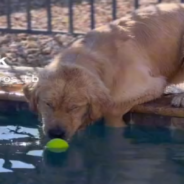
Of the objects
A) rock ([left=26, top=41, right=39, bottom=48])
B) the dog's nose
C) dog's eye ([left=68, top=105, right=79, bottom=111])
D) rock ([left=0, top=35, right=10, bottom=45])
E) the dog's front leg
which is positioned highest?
dog's eye ([left=68, top=105, right=79, bottom=111])

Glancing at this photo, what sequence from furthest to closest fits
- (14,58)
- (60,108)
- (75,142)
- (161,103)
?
(14,58), (161,103), (75,142), (60,108)

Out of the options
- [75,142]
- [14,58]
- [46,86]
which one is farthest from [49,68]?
[14,58]

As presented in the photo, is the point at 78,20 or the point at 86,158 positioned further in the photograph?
the point at 78,20

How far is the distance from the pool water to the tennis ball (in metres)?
0.06

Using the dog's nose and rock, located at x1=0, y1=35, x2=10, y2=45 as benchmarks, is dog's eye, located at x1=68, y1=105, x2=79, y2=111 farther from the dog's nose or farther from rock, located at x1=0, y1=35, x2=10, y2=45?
rock, located at x1=0, y1=35, x2=10, y2=45

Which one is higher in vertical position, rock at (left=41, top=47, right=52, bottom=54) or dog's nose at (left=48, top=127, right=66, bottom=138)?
rock at (left=41, top=47, right=52, bottom=54)

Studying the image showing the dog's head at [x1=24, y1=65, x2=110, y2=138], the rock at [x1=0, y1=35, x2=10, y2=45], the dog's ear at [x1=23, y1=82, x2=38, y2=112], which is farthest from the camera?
the rock at [x1=0, y1=35, x2=10, y2=45]

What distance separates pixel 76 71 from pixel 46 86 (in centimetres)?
32

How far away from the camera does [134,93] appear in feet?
24.0

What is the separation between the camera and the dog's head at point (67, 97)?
21.4 ft

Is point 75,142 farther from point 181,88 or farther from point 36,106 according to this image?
point 181,88

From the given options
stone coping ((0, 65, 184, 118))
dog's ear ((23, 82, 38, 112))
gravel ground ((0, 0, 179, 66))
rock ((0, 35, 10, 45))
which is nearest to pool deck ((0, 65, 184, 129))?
stone coping ((0, 65, 184, 118))

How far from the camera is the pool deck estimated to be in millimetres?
7336

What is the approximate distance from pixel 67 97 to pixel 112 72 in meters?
0.75
